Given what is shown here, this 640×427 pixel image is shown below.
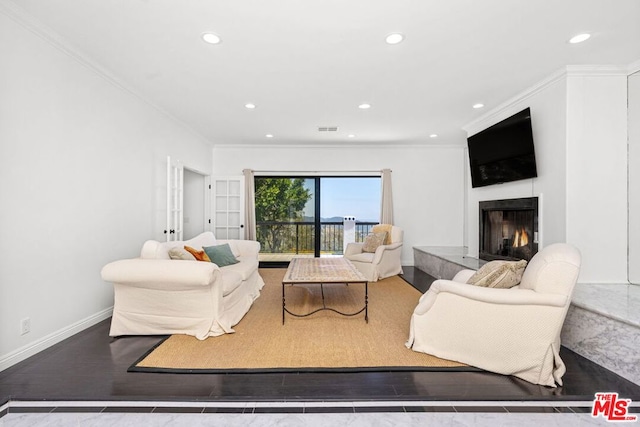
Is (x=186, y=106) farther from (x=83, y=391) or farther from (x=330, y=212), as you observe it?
(x=330, y=212)

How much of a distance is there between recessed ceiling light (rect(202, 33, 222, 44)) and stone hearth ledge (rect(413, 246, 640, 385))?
145 inches

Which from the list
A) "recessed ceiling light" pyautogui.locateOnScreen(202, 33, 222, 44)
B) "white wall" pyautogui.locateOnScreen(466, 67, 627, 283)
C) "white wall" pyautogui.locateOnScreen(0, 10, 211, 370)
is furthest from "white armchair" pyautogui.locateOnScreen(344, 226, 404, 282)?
"recessed ceiling light" pyautogui.locateOnScreen(202, 33, 222, 44)

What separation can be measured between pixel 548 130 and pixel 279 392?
378cm

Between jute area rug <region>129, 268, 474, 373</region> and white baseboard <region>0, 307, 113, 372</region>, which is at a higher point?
white baseboard <region>0, 307, 113, 372</region>

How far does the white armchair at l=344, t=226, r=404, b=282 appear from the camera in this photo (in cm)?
498

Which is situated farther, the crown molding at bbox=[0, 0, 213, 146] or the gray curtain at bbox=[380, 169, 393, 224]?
the gray curtain at bbox=[380, 169, 393, 224]

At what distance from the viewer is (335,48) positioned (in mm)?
2666

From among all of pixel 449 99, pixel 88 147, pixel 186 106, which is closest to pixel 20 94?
pixel 88 147

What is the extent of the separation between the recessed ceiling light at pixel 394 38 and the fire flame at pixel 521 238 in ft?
9.56

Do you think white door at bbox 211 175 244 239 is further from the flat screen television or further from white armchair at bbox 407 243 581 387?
white armchair at bbox 407 243 581 387

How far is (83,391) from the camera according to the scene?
6.24 feet

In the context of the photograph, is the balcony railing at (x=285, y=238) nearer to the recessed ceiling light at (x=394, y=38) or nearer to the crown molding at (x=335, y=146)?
the crown molding at (x=335, y=146)

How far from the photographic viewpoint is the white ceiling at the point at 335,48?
7.12 ft

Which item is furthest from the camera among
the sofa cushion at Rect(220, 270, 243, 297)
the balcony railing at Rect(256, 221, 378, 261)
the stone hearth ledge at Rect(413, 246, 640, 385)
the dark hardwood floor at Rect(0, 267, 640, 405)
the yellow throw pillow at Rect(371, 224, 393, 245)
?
the balcony railing at Rect(256, 221, 378, 261)
